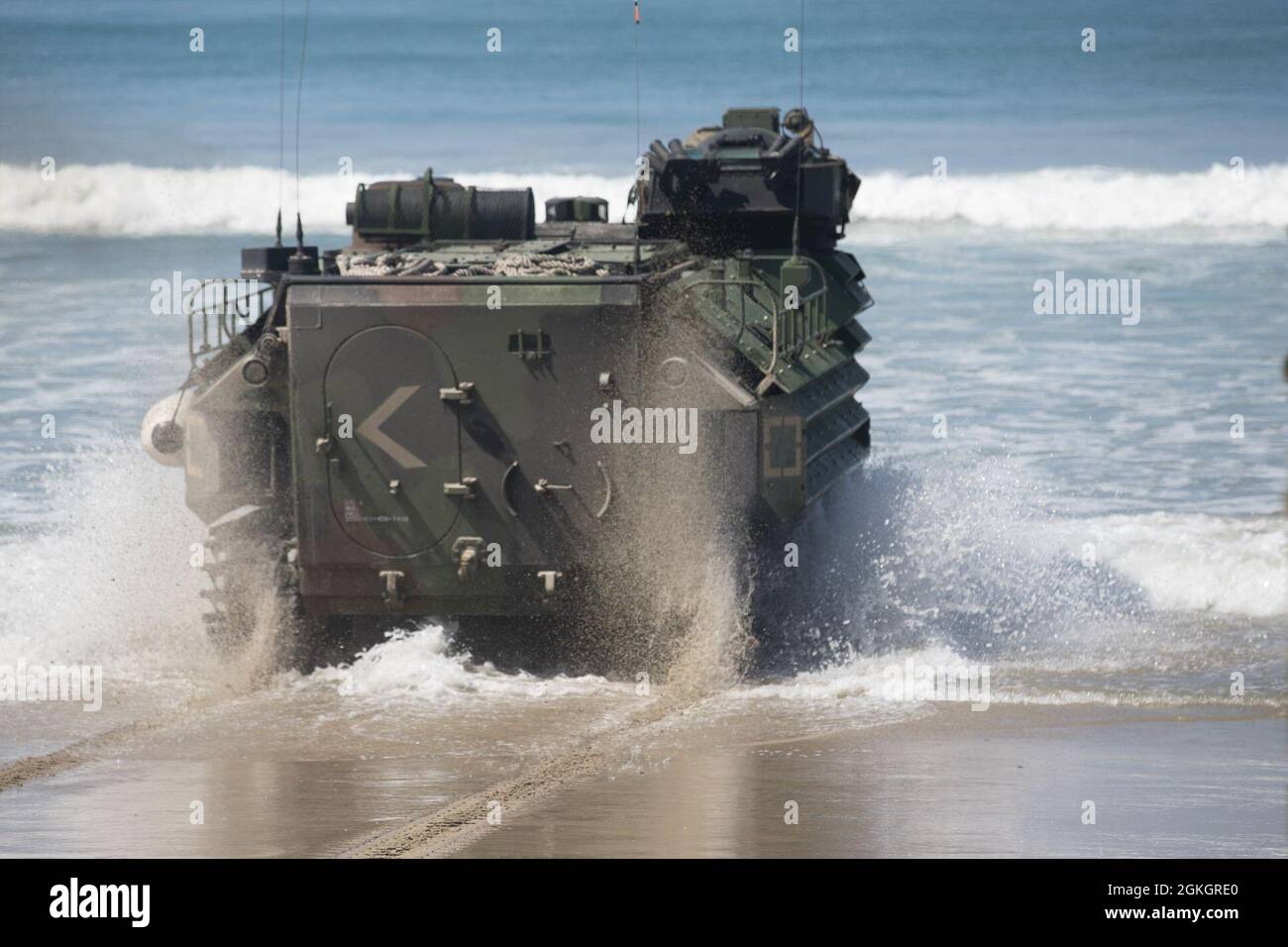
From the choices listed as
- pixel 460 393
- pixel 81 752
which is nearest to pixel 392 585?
pixel 460 393

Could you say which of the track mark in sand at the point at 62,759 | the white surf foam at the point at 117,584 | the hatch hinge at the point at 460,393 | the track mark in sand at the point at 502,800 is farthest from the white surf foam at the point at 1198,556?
the track mark in sand at the point at 62,759

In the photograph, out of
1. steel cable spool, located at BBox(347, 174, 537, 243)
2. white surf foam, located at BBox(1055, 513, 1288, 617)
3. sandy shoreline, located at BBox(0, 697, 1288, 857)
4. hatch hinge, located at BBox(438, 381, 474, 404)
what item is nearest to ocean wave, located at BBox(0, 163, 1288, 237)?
white surf foam, located at BBox(1055, 513, 1288, 617)

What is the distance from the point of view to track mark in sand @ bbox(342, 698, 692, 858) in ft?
30.8

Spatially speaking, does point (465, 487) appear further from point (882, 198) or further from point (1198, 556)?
point (882, 198)

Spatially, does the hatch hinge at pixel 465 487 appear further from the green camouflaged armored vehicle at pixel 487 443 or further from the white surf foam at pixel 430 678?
the white surf foam at pixel 430 678

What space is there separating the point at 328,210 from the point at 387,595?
29.4 meters

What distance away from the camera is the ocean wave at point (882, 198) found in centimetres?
3812

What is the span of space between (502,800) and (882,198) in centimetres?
3257

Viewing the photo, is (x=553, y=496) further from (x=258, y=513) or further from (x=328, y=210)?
(x=328, y=210)

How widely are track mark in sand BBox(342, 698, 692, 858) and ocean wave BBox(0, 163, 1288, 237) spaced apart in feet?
87.9

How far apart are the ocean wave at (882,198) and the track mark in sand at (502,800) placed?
26.8 meters

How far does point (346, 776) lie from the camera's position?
35.6 feet

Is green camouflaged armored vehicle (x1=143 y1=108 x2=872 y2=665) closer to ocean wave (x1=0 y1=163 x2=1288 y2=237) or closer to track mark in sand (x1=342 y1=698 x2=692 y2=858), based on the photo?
track mark in sand (x1=342 y1=698 x2=692 y2=858)

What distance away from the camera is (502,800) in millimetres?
10297
